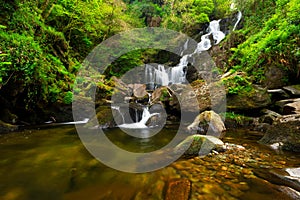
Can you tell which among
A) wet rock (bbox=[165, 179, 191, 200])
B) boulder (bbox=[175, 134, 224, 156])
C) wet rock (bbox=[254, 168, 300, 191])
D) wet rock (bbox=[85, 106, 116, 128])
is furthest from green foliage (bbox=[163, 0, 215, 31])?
wet rock (bbox=[165, 179, 191, 200])

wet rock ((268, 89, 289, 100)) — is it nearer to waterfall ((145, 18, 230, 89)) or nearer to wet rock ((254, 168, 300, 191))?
wet rock ((254, 168, 300, 191))

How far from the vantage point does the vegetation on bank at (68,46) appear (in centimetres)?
624

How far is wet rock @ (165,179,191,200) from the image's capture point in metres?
2.52

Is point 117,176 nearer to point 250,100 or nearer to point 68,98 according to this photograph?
point 68,98

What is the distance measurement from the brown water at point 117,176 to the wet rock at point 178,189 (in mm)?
68

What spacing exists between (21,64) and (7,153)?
294cm

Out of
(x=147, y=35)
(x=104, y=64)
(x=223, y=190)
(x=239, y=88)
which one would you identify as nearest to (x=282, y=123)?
(x=223, y=190)

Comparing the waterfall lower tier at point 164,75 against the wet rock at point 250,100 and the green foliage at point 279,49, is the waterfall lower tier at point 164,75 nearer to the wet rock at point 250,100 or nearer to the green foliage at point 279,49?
the green foliage at point 279,49

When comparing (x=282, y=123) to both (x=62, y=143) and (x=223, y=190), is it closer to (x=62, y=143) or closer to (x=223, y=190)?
(x=223, y=190)

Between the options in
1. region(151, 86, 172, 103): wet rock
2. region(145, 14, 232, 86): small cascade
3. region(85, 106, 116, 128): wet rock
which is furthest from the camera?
region(145, 14, 232, 86): small cascade

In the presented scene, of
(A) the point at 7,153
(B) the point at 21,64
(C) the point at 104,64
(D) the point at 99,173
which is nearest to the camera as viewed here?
(D) the point at 99,173

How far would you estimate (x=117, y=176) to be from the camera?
3.19 m

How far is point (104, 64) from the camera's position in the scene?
15164mm

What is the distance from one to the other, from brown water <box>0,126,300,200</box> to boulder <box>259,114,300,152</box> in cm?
38
